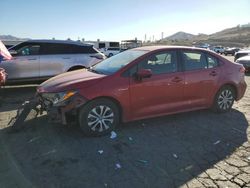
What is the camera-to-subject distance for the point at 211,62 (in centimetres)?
605

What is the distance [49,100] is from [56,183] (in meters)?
1.86

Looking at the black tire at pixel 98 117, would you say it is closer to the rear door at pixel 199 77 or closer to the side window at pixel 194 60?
the rear door at pixel 199 77

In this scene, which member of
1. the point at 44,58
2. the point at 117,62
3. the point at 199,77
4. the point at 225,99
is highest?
the point at 117,62

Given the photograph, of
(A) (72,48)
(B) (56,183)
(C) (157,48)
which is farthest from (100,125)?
(A) (72,48)

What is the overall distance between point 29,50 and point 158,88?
17.9 feet

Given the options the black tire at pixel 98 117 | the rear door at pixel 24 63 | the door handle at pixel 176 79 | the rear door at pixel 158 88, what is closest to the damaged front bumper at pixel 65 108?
the black tire at pixel 98 117

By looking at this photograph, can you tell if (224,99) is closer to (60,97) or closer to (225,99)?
(225,99)

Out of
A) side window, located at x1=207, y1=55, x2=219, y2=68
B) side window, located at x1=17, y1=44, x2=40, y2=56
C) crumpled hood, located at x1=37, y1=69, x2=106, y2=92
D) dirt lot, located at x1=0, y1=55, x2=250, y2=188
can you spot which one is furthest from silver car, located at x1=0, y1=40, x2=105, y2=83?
side window, located at x1=207, y1=55, x2=219, y2=68

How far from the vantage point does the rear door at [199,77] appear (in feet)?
18.4

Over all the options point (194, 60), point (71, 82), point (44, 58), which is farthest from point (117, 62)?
point (44, 58)

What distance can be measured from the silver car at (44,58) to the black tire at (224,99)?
→ 188 inches

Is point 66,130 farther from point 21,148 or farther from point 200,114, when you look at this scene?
point 200,114

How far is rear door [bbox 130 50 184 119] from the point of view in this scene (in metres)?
5.01

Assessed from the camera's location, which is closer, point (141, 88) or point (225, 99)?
point (141, 88)
